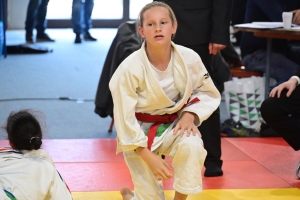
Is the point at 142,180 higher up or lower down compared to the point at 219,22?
lower down

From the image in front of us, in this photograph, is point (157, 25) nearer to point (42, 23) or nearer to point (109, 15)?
point (42, 23)

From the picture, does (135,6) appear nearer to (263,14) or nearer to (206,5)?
(263,14)

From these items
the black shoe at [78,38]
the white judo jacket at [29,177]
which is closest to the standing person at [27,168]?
the white judo jacket at [29,177]

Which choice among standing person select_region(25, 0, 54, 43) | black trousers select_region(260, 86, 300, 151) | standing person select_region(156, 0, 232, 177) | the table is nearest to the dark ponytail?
standing person select_region(156, 0, 232, 177)

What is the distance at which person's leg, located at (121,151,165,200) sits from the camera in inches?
106

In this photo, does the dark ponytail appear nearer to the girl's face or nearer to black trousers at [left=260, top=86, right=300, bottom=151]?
the girl's face

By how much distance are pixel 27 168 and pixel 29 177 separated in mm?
38

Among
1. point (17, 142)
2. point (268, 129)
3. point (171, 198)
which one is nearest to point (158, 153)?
point (171, 198)

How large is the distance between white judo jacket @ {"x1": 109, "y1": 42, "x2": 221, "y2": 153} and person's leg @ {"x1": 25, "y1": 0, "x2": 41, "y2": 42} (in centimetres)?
611

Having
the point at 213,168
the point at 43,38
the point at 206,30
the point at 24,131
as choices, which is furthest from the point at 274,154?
the point at 43,38

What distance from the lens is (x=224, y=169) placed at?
3539mm

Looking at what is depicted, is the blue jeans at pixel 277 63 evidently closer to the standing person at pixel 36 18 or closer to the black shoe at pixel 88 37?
the standing person at pixel 36 18

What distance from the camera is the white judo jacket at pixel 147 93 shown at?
2.62 meters

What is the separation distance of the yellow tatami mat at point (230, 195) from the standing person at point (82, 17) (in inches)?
230
